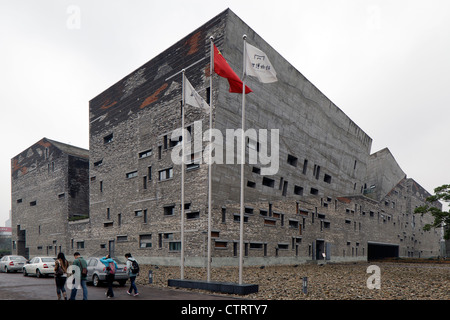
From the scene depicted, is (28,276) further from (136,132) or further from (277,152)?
(277,152)

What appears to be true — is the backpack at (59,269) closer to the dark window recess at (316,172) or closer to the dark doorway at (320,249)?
the dark window recess at (316,172)

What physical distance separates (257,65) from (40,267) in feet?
66.0

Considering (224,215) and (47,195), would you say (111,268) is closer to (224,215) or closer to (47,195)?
(224,215)

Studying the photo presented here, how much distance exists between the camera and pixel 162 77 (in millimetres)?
38625

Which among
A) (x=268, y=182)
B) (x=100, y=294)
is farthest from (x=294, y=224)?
(x=100, y=294)

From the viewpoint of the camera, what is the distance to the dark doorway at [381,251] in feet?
237

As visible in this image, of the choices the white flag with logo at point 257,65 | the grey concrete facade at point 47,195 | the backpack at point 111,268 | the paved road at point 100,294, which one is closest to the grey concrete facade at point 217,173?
the grey concrete facade at point 47,195

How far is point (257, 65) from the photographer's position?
53.9 feet

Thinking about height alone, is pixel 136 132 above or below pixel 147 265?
above

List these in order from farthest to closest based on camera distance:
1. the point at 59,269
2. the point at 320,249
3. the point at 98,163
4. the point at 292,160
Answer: the point at 320,249
the point at 98,163
the point at 292,160
the point at 59,269

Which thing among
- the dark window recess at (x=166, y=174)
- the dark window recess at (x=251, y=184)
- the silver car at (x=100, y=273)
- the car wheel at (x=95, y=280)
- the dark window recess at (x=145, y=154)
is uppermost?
the dark window recess at (x=145, y=154)

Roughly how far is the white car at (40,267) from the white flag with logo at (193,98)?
1530 cm
